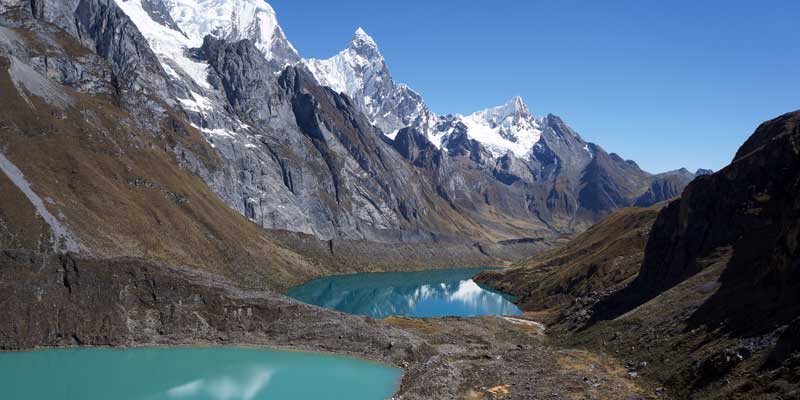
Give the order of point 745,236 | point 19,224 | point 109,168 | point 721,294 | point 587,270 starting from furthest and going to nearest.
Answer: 1. point 109,168
2. point 587,270
3. point 19,224
4. point 745,236
5. point 721,294

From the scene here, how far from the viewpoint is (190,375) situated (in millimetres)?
59594

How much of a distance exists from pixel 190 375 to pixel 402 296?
93.5 m

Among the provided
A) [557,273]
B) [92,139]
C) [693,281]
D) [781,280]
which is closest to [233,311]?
[693,281]

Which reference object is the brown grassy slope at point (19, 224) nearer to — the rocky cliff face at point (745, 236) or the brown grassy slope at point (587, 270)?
the rocky cliff face at point (745, 236)

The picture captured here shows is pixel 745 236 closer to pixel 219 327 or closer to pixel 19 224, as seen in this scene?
pixel 219 327

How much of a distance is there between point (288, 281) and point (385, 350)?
75.7m

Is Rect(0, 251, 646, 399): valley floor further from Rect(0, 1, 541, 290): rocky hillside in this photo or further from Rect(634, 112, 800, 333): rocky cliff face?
Rect(634, 112, 800, 333): rocky cliff face

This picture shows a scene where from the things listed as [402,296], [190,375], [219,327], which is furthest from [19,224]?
[402,296]

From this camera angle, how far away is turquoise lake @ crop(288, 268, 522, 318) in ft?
404

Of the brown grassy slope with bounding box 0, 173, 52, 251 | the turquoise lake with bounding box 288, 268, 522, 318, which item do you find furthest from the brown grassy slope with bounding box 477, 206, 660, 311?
the brown grassy slope with bounding box 0, 173, 52, 251

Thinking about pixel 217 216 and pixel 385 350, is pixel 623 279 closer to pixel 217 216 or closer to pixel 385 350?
pixel 385 350

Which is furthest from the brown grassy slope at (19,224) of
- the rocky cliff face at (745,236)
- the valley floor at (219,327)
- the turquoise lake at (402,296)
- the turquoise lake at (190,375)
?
the rocky cliff face at (745,236)

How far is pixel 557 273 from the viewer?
5300 inches

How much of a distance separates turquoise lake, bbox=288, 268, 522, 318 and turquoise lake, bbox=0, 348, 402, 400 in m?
50.8
